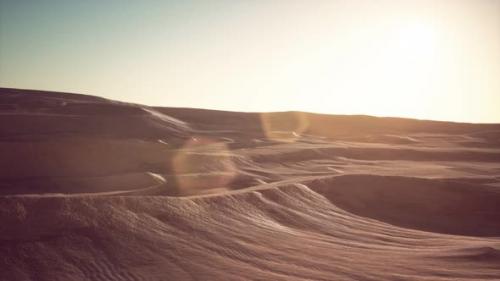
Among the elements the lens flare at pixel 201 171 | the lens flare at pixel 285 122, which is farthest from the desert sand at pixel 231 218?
the lens flare at pixel 285 122

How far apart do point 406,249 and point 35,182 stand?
12.2 m

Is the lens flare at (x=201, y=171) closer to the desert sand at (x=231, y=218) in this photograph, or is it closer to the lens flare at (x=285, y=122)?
the desert sand at (x=231, y=218)

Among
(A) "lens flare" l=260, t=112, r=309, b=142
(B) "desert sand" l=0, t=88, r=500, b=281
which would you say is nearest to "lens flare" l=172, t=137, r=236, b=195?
(B) "desert sand" l=0, t=88, r=500, b=281

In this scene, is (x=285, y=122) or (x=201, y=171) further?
(x=285, y=122)

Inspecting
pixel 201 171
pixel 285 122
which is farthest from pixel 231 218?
pixel 285 122

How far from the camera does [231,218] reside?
698 cm

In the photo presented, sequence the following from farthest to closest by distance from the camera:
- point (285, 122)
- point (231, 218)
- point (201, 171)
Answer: point (285, 122)
point (201, 171)
point (231, 218)

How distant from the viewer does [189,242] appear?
18.7 feet

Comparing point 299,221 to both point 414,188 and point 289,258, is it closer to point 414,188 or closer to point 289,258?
point 289,258

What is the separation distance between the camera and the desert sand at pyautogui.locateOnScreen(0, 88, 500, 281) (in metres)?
5.02

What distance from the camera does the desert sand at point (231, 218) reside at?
5.02 m

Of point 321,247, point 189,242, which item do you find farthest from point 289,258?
point 189,242

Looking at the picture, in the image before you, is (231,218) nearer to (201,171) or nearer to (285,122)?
(201,171)

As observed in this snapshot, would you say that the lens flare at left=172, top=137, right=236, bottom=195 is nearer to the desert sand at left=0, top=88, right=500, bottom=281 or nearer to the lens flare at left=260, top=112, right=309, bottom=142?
the desert sand at left=0, top=88, right=500, bottom=281
